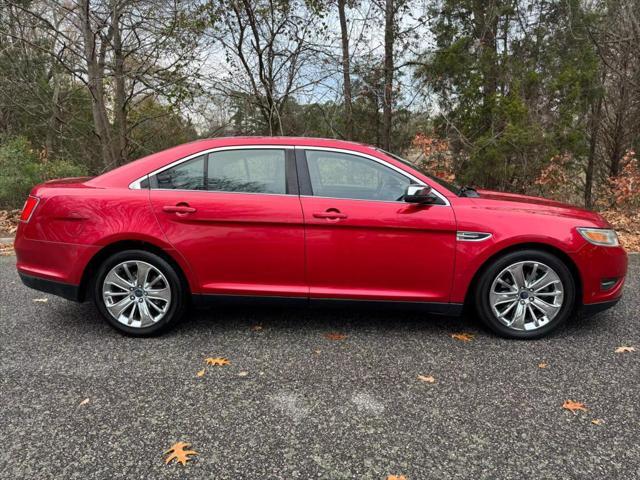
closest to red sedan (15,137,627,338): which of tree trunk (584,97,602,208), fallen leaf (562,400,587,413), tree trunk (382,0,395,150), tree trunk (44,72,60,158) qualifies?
fallen leaf (562,400,587,413)

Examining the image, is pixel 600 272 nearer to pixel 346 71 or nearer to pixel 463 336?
pixel 463 336

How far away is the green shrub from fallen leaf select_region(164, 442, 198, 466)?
887cm

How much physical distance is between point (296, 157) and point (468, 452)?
235 cm

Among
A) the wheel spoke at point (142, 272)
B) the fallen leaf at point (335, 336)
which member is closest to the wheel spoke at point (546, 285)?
the fallen leaf at point (335, 336)

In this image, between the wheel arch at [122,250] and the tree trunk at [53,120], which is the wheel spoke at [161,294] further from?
the tree trunk at [53,120]

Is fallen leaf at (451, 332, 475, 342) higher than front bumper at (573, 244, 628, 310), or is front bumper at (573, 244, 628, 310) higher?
front bumper at (573, 244, 628, 310)

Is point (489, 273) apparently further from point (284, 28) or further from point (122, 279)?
point (284, 28)

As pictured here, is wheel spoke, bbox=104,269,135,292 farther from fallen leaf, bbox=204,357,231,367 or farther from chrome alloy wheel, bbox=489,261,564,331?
chrome alloy wheel, bbox=489,261,564,331

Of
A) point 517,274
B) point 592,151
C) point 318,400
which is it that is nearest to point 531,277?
point 517,274

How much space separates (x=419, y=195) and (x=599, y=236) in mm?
1482

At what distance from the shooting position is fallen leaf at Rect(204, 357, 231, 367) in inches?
123

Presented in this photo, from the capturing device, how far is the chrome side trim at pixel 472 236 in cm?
335

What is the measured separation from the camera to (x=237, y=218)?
3385 millimetres

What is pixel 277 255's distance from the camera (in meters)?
3.42
